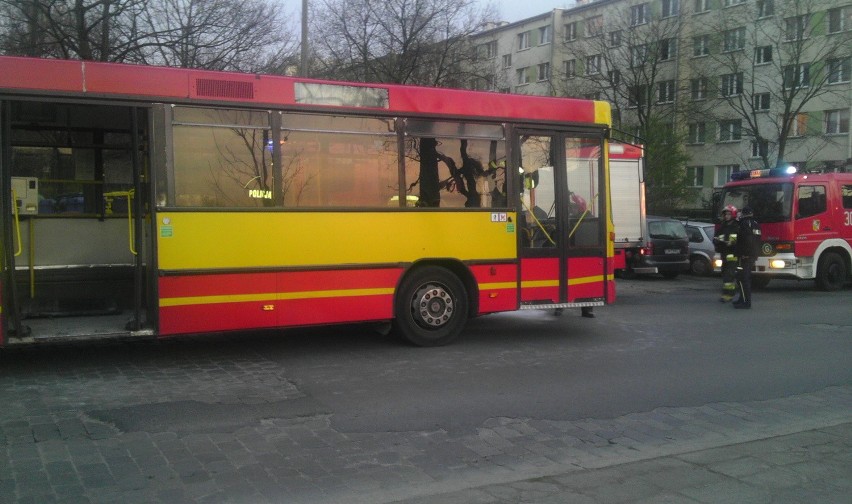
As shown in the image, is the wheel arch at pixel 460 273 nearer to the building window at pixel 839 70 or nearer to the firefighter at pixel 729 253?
the firefighter at pixel 729 253

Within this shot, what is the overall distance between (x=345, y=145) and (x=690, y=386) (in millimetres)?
4830

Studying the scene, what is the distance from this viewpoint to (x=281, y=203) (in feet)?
28.2

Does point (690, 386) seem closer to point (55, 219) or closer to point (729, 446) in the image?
point (729, 446)

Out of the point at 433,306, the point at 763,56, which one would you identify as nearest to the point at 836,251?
the point at 433,306

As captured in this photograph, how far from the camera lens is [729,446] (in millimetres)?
5980

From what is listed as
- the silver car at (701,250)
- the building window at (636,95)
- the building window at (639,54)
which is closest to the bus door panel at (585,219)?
the silver car at (701,250)

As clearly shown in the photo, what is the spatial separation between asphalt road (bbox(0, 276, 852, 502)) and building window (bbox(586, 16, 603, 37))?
113ft

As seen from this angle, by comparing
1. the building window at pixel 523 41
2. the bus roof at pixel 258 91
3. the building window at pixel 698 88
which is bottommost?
the bus roof at pixel 258 91

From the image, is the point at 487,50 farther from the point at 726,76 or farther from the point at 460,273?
the point at 460,273

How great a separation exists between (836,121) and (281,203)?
43010 millimetres

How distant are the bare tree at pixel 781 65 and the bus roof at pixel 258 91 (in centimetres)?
2995

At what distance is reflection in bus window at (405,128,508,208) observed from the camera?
9.42 metres

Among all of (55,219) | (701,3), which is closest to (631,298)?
(55,219)

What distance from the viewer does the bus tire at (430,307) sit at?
9.44m
